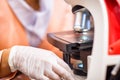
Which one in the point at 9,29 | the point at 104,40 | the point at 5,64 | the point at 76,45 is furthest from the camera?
the point at 9,29

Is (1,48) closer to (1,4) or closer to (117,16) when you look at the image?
(1,4)

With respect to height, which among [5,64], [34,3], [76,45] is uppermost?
[34,3]

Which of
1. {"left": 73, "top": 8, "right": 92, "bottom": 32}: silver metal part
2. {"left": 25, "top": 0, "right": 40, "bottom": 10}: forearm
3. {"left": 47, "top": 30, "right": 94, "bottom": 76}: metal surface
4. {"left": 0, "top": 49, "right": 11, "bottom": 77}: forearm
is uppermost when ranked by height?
{"left": 25, "top": 0, "right": 40, "bottom": 10}: forearm

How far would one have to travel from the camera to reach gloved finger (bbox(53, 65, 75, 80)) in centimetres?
83

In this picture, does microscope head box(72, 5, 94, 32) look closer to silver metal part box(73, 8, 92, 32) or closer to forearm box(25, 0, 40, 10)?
silver metal part box(73, 8, 92, 32)

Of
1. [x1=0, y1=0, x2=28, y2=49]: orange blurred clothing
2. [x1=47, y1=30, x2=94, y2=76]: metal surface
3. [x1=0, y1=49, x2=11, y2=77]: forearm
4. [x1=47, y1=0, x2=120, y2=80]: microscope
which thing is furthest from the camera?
[x1=0, y1=0, x2=28, y2=49]: orange blurred clothing

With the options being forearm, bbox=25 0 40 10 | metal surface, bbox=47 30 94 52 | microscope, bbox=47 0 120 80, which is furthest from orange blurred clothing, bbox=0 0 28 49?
microscope, bbox=47 0 120 80

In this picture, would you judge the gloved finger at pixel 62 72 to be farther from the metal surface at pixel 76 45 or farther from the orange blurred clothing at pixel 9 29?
the orange blurred clothing at pixel 9 29

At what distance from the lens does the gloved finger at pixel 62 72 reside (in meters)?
0.83

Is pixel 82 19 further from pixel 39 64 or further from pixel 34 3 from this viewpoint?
pixel 34 3

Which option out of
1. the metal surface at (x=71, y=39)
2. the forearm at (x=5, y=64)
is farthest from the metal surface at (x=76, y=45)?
the forearm at (x=5, y=64)

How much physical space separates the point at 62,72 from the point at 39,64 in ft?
0.31

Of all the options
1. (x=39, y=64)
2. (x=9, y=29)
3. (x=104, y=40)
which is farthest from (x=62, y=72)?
(x=9, y=29)

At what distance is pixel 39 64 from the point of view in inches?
34.8
